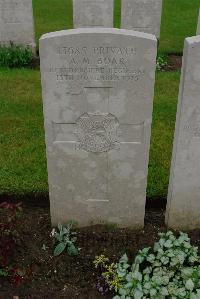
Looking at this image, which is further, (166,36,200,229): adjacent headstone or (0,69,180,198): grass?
(0,69,180,198): grass

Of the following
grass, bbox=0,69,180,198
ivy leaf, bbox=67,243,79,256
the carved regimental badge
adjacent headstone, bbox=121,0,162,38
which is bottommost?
ivy leaf, bbox=67,243,79,256

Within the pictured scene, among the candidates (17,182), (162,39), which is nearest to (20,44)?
(162,39)

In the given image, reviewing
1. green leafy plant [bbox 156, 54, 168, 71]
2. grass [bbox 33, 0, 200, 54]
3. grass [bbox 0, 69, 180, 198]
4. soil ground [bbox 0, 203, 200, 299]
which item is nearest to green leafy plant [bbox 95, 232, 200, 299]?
soil ground [bbox 0, 203, 200, 299]

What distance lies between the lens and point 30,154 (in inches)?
214

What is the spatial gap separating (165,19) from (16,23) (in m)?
5.07

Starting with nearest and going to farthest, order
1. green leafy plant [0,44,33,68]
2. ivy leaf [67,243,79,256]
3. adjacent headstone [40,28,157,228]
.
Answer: adjacent headstone [40,28,157,228] → ivy leaf [67,243,79,256] → green leafy plant [0,44,33,68]

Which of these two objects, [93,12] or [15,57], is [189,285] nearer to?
[15,57]

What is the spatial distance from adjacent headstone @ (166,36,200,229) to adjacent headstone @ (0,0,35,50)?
635 centimetres

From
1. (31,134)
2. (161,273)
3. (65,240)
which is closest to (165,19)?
(31,134)

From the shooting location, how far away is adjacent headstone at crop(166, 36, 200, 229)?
130 inches

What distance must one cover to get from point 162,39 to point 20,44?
3672 millimetres

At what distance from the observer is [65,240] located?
12.8 ft

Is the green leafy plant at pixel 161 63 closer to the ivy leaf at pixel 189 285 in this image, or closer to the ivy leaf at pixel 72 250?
the ivy leaf at pixel 72 250

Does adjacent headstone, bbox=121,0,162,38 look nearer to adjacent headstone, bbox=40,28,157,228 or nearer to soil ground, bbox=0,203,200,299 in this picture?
soil ground, bbox=0,203,200,299
